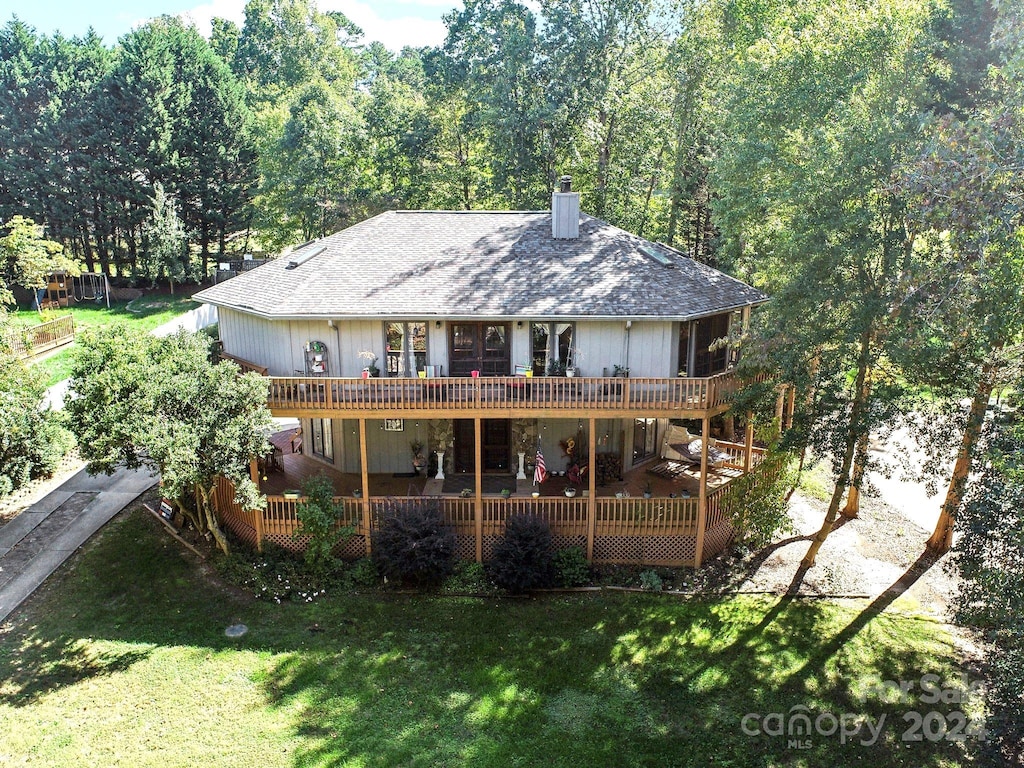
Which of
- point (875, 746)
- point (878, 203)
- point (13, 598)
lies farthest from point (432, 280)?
point (875, 746)

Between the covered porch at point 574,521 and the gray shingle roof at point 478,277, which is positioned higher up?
the gray shingle roof at point 478,277

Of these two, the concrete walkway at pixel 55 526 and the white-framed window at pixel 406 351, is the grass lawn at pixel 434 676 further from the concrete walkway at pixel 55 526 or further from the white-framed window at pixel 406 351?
the white-framed window at pixel 406 351

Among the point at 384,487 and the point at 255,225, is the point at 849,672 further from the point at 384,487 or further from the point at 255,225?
the point at 255,225

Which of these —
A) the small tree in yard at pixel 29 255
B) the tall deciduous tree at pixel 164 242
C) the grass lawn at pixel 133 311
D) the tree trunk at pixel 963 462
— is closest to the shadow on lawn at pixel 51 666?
the tree trunk at pixel 963 462

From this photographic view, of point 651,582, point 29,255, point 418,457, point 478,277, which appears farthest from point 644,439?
point 29,255

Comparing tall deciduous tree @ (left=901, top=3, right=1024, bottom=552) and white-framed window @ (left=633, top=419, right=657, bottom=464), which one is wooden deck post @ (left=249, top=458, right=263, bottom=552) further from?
tall deciduous tree @ (left=901, top=3, right=1024, bottom=552)
